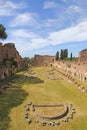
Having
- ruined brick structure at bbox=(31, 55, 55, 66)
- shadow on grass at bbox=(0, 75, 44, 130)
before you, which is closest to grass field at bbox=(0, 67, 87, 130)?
shadow on grass at bbox=(0, 75, 44, 130)

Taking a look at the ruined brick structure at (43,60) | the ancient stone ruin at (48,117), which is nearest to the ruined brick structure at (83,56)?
the ruined brick structure at (43,60)

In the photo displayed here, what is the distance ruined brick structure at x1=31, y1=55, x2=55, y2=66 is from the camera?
11994 centimetres

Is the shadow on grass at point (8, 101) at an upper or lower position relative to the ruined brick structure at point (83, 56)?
lower

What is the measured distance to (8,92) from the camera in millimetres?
42719

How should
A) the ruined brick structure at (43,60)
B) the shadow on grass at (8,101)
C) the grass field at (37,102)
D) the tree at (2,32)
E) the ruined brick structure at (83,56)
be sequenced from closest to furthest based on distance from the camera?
the grass field at (37,102) → the shadow on grass at (8,101) → the tree at (2,32) → the ruined brick structure at (83,56) → the ruined brick structure at (43,60)

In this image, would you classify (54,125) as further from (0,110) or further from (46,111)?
(0,110)

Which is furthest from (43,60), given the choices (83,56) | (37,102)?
(37,102)

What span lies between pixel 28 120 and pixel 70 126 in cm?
492

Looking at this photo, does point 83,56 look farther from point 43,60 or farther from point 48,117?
point 48,117

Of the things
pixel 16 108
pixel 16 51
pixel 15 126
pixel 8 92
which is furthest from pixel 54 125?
pixel 16 51

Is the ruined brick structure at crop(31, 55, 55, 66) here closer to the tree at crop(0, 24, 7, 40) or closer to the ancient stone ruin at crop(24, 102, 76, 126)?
the tree at crop(0, 24, 7, 40)

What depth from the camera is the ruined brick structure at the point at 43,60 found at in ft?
393

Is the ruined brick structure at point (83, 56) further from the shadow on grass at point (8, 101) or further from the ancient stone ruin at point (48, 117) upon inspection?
the ancient stone ruin at point (48, 117)

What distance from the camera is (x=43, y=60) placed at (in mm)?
121438
